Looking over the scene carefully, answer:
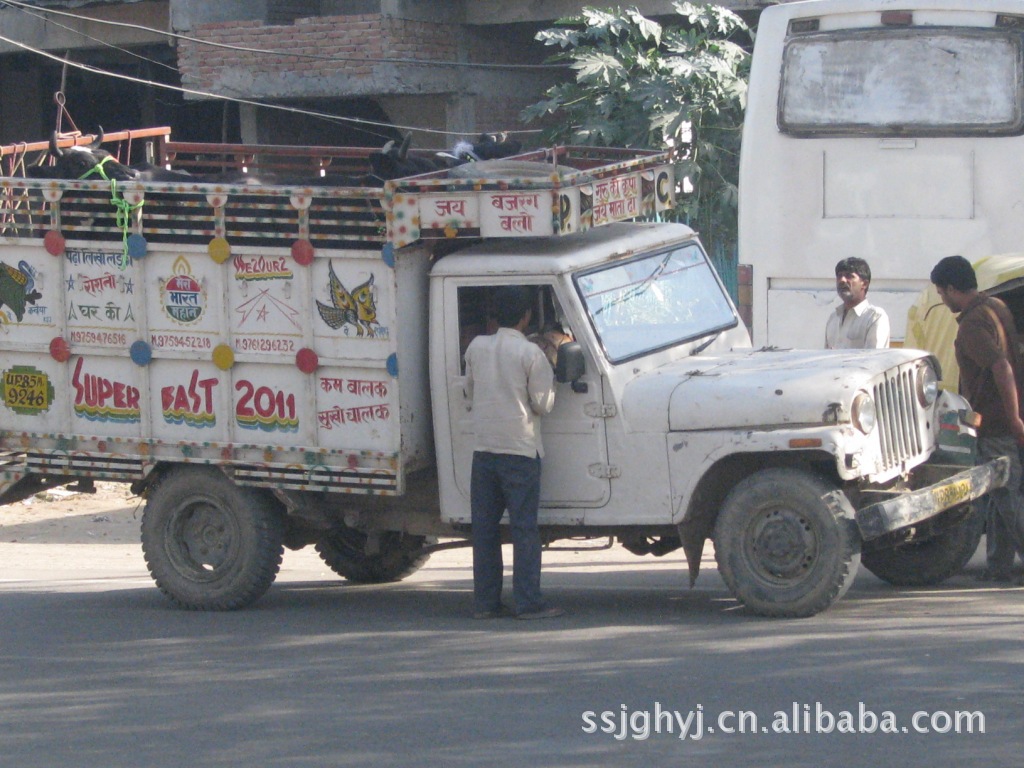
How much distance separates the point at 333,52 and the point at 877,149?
899 cm

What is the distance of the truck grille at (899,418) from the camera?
7.15 m

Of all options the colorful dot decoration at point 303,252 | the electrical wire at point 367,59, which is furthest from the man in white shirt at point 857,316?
the electrical wire at point 367,59

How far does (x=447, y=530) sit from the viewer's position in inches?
313

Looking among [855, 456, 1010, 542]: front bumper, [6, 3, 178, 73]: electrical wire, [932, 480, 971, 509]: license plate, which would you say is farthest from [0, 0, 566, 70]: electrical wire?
[932, 480, 971, 509]: license plate

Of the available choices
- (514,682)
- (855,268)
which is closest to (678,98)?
(855,268)

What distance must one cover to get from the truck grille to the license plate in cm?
25

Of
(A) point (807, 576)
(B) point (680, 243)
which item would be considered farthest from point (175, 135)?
(A) point (807, 576)

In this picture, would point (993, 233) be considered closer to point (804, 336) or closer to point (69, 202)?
point (804, 336)

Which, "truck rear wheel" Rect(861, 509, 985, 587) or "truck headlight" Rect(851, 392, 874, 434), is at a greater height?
"truck headlight" Rect(851, 392, 874, 434)

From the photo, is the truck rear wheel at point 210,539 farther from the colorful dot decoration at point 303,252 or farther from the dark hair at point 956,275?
the dark hair at point 956,275

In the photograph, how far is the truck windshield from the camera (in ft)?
24.4

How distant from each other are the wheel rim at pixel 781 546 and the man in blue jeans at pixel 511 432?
1.07m

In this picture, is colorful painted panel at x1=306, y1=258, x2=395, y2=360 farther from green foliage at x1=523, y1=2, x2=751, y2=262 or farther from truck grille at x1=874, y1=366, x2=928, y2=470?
green foliage at x1=523, y1=2, x2=751, y2=262

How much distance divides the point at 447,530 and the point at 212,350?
156 centimetres
